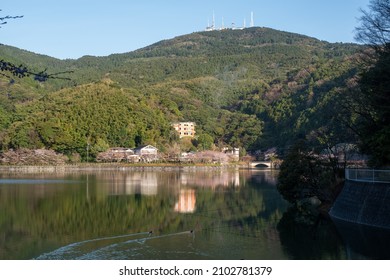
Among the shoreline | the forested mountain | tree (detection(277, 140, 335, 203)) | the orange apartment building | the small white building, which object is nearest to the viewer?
tree (detection(277, 140, 335, 203))

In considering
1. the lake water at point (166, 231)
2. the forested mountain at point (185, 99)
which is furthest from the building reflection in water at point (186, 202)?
the forested mountain at point (185, 99)

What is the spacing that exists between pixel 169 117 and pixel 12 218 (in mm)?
79737

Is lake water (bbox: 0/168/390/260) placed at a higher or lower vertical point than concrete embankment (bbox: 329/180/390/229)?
lower

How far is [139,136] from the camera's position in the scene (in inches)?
3332

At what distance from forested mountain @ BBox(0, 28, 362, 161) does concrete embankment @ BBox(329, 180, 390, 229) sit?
901cm

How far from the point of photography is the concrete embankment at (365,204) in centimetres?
1575

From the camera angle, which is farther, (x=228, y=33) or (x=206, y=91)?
(x=228, y=33)

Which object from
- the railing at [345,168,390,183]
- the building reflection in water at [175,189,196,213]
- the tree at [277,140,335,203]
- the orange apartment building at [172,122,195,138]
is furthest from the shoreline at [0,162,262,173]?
the railing at [345,168,390,183]

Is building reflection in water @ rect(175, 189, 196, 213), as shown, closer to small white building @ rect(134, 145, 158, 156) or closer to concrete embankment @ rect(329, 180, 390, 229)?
concrete embankment @ rect(329, 180, 390, 229)

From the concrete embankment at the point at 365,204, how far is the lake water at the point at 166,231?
1.64 feet

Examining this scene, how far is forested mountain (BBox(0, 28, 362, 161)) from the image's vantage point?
74.6 meters

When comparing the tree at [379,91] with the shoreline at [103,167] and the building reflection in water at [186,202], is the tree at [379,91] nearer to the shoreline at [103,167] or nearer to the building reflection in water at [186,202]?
the building reflection in water at [186,202]

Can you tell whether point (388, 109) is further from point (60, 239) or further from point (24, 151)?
point (24, 151)
